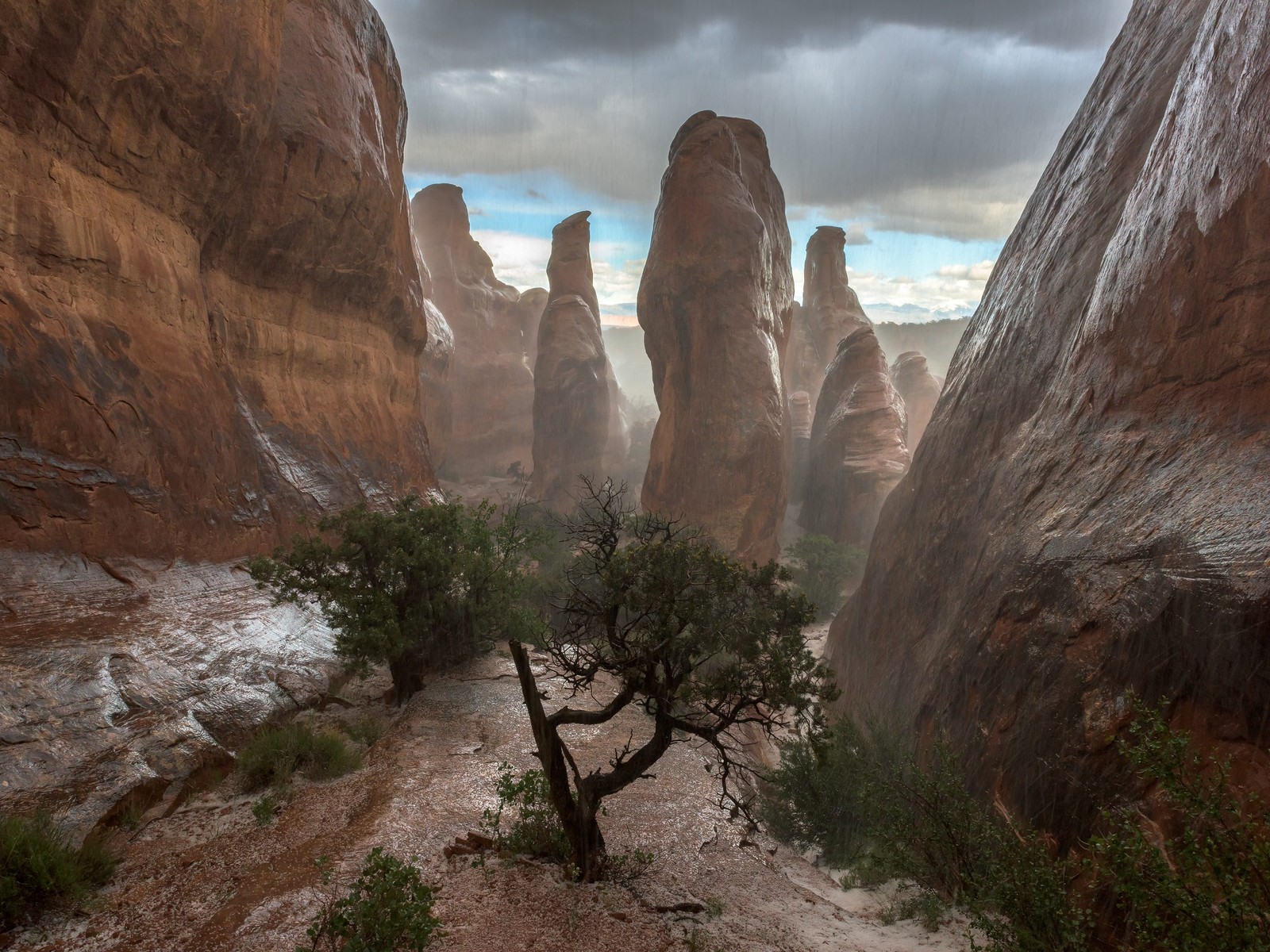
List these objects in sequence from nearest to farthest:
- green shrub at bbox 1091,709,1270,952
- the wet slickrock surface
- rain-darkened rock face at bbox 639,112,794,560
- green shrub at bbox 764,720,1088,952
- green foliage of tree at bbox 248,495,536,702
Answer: green shrub at bbox 1091,709,1270,952 < green shrub at bbox 764,720,1088,952 < the wet slickrock surface < green foliage of tree at bbox 248,495,536,702 < rain-darkened rock face at bbox 639,112,794,560

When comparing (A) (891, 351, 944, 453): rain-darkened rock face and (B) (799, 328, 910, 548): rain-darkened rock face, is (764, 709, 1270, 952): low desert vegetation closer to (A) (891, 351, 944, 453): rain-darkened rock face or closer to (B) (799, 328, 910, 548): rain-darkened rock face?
(B) (799, 328, 910, 548): rain-darkened rock face

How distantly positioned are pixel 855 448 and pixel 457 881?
85.2ft

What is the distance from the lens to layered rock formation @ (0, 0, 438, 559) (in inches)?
334

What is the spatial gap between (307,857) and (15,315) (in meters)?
7.24

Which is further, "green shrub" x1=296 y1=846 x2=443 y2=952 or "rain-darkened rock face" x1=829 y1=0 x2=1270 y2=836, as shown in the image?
"rain-darkened rock face" x1=829 y1=0 x2=1270 y2=836

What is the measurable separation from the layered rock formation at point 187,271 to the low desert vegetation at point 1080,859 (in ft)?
30.7

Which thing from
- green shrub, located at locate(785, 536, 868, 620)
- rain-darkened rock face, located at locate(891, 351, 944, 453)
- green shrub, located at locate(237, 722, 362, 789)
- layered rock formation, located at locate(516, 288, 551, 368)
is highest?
layered rock formation, located at locate(516, 288, 551, 368)

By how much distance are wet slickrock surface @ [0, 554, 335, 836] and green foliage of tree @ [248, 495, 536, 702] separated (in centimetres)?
76

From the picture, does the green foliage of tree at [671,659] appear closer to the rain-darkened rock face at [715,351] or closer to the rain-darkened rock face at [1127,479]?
the rain-darkened rock face at [1127,479]

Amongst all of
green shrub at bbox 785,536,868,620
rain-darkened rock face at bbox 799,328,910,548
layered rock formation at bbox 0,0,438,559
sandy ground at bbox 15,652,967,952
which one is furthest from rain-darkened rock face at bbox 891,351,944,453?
sandy ground at bbox 15,652,967,952

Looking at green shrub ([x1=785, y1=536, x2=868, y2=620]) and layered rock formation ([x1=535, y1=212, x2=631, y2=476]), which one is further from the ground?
layered rock formation ([x1=535, y1=212, x2=631, y2=476])

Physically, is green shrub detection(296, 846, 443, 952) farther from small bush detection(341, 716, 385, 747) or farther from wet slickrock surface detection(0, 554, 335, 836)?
small bush detection(341, 716, 385, 747)

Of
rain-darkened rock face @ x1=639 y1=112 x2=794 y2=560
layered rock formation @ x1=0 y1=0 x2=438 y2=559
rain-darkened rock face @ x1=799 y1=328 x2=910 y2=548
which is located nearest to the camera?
layered rock formation @ x1=0 y1=0 x2=438 y2=559

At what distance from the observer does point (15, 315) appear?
819cm
